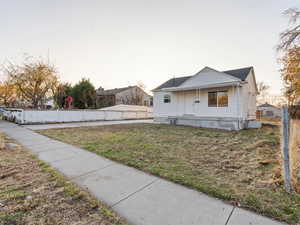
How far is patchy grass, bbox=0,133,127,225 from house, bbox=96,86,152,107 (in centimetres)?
2900

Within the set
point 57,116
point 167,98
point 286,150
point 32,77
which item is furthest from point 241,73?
point 32,77

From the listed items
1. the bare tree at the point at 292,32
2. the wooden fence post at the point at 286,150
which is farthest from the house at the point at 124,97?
the wooden fence post at the point at 286,150

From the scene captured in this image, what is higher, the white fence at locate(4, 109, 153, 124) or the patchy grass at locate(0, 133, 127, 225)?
the white fence at locate(4, 109, 153, 124)

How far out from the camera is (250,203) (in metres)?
2.12

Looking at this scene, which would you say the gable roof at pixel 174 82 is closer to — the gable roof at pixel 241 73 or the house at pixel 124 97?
the gable roof at pixel 241 73

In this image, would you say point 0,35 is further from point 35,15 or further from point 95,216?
point 95,216

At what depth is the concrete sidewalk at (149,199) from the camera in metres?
1.82

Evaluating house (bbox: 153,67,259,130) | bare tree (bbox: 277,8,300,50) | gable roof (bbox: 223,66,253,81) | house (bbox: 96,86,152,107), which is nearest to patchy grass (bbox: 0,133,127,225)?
house (bbox: 153,67,259,130)

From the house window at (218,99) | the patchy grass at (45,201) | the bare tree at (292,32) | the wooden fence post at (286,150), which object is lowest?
the patchy grass at (45,201)

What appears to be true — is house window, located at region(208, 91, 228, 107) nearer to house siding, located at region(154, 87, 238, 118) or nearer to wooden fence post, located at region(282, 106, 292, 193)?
house siding, located at region(154, 87, 238, 118)

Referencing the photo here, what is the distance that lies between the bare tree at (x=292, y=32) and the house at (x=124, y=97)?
26147 millimetres

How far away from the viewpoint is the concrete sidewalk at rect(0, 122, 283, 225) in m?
1.82

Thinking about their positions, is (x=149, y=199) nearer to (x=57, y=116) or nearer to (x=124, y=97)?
(x=57, y=116)

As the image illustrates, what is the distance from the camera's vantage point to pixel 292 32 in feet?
39.2
